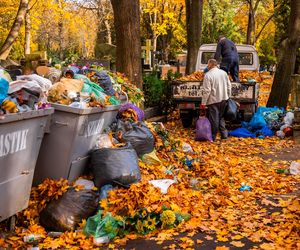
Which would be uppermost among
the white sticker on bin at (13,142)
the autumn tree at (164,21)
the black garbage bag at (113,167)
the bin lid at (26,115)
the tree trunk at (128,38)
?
the autumn tree at (164,21)

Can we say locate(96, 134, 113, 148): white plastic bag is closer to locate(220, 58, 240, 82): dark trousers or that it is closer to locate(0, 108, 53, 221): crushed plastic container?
locate(0, 108, 53, 221): crushed plastic container

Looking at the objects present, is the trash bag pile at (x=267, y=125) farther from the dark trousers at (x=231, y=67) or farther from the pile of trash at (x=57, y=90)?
the pile of trash at (x=57, y=90)

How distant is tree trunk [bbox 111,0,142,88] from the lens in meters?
11.1

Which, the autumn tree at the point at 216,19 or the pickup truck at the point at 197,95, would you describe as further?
the autumn tree at the point at 216,19

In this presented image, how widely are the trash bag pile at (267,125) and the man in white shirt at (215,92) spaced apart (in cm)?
128

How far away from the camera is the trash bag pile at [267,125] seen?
12.9 metres

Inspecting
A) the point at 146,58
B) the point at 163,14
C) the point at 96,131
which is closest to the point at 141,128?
the point at 96,131

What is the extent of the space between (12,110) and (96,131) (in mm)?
1883

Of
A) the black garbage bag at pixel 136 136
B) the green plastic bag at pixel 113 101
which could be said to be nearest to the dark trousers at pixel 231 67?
the black garbage bag at pixel 136 136

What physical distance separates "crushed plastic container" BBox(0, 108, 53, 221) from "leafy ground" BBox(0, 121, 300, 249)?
367mm

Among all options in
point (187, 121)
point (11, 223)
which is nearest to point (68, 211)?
point (11, 223)

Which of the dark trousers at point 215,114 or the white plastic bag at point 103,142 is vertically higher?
the white plastic bag at point 103,142

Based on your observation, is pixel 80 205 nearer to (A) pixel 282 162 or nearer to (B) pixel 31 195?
(B) pixel 31 195

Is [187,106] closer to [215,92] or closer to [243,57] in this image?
[215,92]
